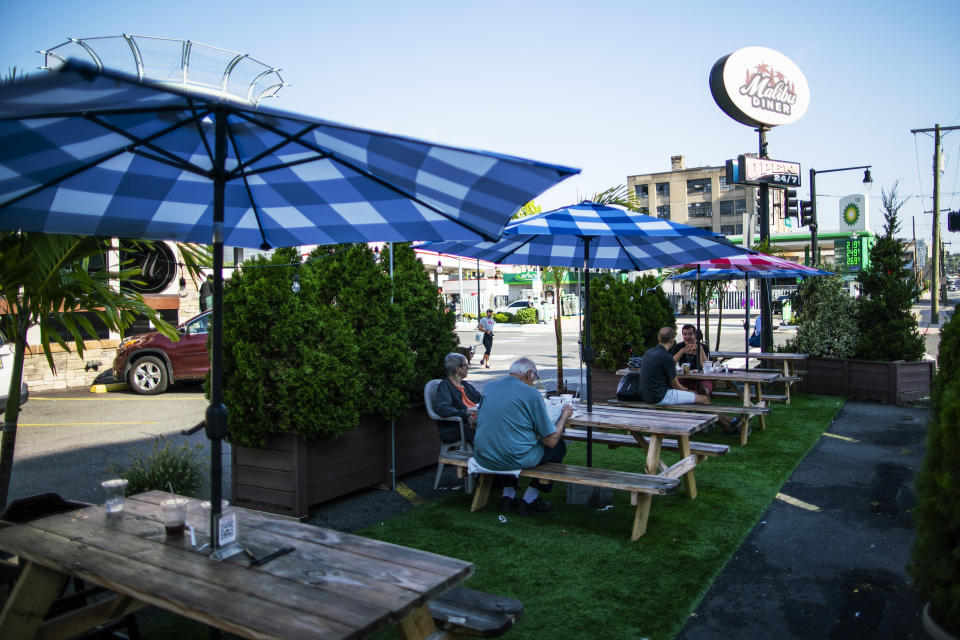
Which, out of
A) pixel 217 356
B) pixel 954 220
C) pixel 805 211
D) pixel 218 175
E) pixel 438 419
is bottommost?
pixel 438 419

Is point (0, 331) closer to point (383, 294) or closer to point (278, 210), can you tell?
point (383, 294)

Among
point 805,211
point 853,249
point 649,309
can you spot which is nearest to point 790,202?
point 805,211

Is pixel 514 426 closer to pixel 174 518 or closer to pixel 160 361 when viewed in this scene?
pixel 174 518

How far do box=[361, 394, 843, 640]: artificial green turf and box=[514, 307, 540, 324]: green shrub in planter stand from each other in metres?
35.2

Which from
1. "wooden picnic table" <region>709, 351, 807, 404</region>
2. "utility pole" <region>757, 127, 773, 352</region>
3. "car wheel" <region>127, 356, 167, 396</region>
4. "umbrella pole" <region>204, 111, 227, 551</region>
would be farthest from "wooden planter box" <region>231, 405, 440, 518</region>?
"utility pole" <region>757, 127, 773, 352</region>

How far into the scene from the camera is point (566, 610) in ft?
12.7

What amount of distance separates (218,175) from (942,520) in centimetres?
327

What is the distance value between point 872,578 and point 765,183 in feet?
40.9

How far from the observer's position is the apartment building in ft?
253

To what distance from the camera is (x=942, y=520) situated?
263cm

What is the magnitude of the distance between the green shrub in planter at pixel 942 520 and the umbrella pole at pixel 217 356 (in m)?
2.85

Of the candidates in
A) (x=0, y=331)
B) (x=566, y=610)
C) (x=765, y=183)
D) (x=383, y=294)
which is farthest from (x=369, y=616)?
(x=765, y=183)

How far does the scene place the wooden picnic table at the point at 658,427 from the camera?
5.70 meters

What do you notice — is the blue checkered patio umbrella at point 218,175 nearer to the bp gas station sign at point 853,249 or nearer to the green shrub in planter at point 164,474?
the green shrub in planter at point 164,474
